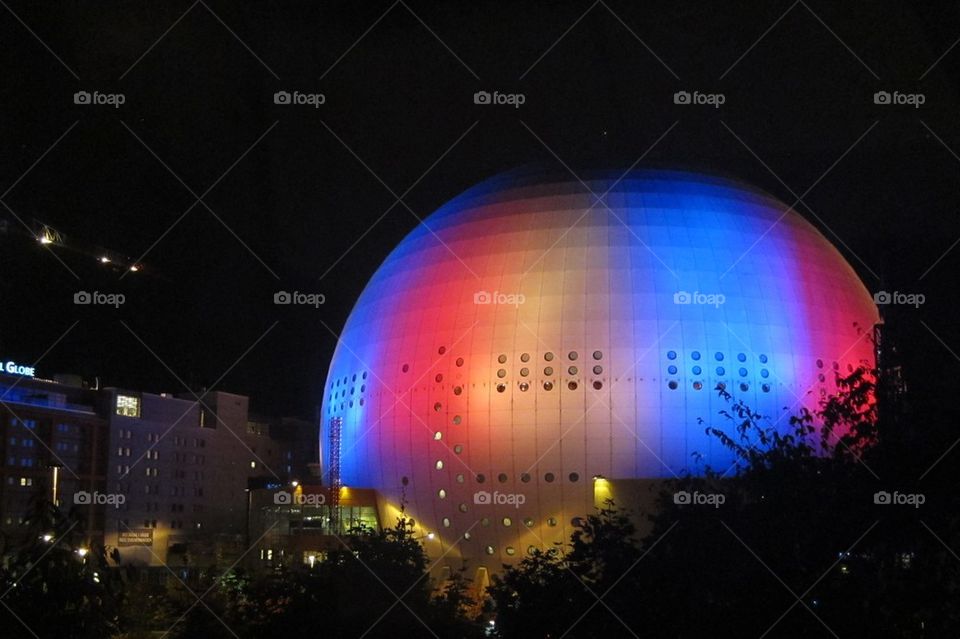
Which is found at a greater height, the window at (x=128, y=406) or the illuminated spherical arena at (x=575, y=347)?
the window at (x=128, y=406)

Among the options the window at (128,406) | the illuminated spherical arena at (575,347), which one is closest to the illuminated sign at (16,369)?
the window at (128,406)

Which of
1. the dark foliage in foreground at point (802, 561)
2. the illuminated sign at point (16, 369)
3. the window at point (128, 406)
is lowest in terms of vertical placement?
the dark foliage in foreground at point (802, 561)

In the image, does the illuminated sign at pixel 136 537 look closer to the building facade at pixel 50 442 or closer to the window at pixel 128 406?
the building facade at pixel 50 442

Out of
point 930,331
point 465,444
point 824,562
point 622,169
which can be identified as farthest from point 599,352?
point 824,562

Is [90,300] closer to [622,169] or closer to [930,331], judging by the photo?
[622,169]

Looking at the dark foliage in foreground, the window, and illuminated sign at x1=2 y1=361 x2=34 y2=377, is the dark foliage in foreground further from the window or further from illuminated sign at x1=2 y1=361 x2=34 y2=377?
the window

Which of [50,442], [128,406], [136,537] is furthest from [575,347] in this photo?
[128,406]
